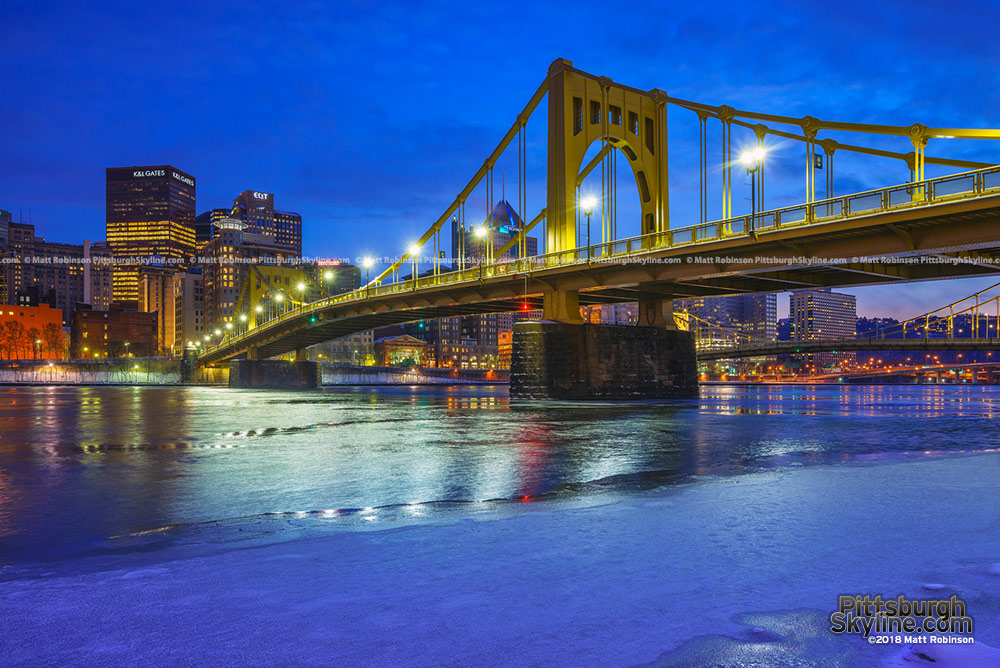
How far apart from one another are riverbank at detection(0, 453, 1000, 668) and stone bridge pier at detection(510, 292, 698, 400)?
33.9 m

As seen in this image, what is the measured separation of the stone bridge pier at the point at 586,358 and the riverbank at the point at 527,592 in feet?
111

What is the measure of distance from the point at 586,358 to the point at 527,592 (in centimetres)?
3753

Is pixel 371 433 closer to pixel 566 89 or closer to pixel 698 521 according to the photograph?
pixel 698 521

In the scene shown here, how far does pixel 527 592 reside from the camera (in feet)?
16.4

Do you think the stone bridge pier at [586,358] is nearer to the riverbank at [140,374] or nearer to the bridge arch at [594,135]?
the bridge arch at [594,135]

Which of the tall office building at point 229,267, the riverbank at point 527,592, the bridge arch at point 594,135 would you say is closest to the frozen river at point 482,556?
the riverbank at point 527,592

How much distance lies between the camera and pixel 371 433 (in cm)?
2170

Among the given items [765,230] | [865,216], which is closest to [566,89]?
[765,230]

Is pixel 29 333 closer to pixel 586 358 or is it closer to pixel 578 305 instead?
pixel 578 305

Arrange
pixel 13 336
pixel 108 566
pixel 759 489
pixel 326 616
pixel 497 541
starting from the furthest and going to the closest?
pixel 13 336
pixel 759 489
pixel 497 541
pixel 108 566
pixel 326 616

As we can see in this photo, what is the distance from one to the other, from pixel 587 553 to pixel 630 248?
33511 mm

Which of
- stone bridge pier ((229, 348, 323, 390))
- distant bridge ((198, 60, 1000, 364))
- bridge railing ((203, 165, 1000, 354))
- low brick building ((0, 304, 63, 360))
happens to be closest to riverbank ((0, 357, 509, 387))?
stone bridge pier ((229, 348, 323, 390))

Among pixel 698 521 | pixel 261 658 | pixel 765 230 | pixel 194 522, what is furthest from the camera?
pixel 765 230

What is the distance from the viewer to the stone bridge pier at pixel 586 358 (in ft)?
137
